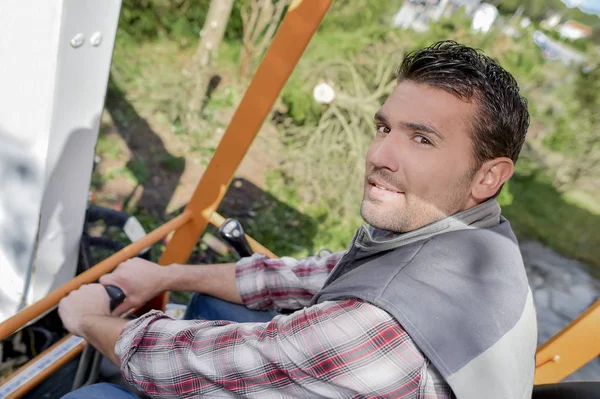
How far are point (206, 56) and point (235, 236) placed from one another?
153 inches

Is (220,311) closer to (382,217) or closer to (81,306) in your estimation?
(81,306)

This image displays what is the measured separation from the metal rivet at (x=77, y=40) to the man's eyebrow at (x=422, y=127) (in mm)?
826

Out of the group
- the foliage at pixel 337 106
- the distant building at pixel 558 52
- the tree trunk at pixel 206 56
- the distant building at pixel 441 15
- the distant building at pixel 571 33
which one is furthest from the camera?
the distant building at pixel 571 33

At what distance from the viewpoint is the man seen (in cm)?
91

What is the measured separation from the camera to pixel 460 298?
0.93m

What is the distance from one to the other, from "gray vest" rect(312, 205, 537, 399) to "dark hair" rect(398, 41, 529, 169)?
0.18 metres

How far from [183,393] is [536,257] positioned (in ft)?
19.7

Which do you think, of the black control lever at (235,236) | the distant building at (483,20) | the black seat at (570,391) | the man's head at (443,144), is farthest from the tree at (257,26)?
the black seat at (570,391)

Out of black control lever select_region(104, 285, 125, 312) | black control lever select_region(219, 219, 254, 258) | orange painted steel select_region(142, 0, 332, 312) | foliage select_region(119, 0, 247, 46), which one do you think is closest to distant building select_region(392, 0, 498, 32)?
foliage select_region(119, 0, 247, 46)

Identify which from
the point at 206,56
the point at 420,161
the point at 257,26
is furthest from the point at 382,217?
the point at 257,26

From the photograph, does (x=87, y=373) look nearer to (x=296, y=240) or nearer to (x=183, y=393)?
(x=183, y=393)

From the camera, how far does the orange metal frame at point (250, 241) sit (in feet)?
4.12

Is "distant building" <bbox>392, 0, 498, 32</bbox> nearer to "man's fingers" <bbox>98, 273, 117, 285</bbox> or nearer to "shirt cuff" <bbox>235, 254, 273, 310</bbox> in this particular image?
"shirt cuff" <bbox>235, 254, 273, 310</bbox>

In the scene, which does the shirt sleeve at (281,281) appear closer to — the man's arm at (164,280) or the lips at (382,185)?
the man's arm at (164,280)
